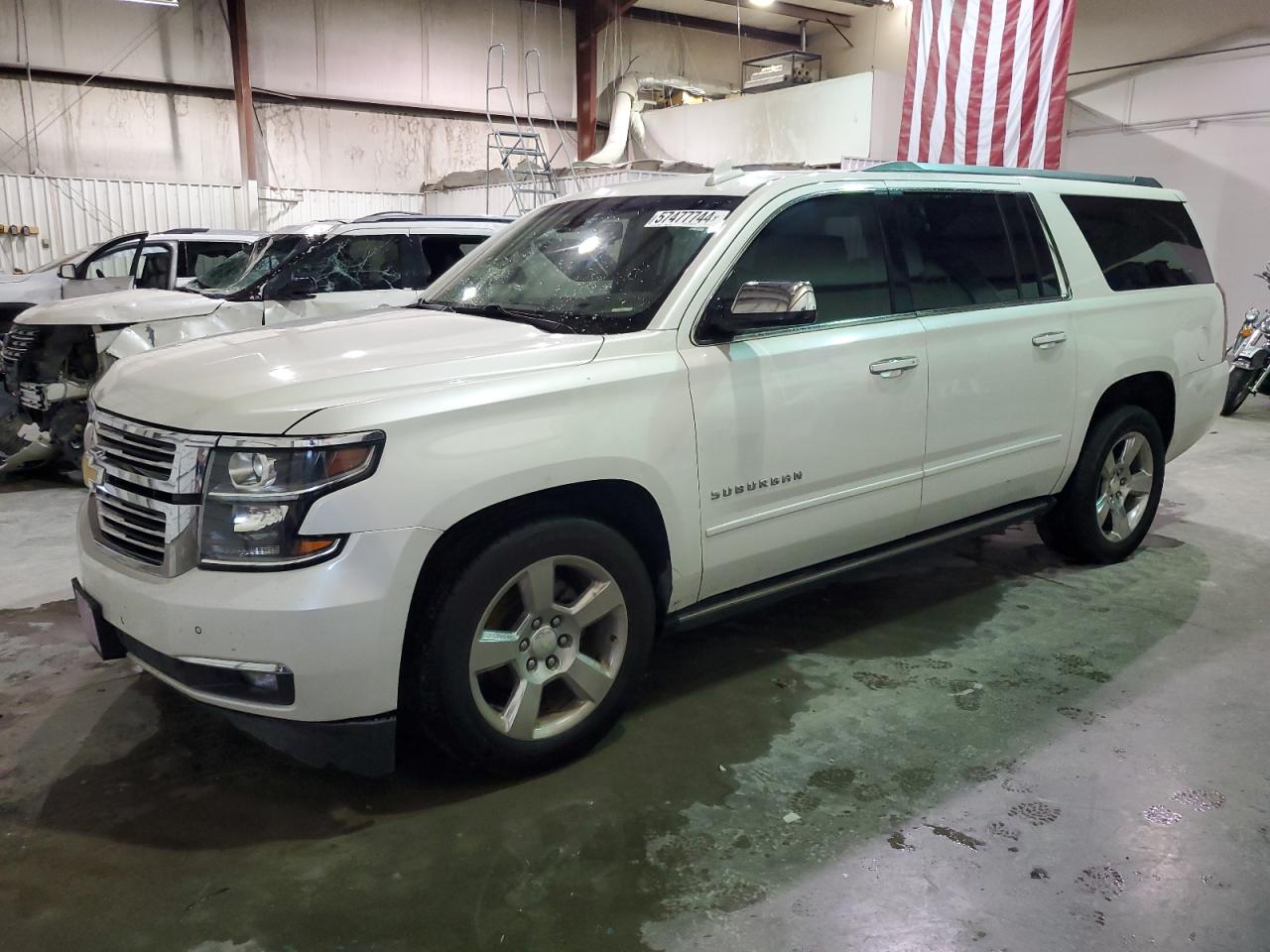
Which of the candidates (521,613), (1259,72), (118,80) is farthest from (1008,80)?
(118,80)

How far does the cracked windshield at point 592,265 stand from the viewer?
314 cm

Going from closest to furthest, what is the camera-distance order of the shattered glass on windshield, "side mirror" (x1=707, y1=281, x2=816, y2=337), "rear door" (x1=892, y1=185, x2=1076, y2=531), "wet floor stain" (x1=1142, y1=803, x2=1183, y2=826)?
"wet floor stain" (x1=1142, y1=803, x2=1183, y2=826) → "side mirror" (x1=707, y1=281, x2=816, y2=337) → "rear door" (x1=892, y1=185, x2=1076, y2=531) → the shattered glass on windshield

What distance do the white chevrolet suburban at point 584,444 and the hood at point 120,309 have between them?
12.8 feet

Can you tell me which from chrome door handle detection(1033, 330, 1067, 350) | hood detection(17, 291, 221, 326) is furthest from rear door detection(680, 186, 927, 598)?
hood detection(17, 291, 221, 326)

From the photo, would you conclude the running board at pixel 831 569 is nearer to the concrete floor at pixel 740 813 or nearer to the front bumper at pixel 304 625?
the concrete floor at pixel 740 813

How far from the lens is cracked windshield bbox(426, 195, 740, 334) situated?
3141 millimetres

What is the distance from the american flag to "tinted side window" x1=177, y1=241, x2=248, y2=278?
277 inches

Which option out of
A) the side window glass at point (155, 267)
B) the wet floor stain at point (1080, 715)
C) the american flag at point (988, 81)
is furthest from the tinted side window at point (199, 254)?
the wet floor stain at point (1080, 715)

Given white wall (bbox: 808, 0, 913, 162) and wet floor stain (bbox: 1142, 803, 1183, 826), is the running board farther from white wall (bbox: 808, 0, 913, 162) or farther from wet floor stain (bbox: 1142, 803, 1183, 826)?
white wall (bbox: 808, 0, 913, 162)

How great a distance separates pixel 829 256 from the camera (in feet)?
11.4

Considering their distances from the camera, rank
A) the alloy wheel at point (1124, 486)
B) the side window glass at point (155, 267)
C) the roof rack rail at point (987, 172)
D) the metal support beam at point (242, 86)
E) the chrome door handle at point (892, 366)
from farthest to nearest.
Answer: the metal support beam at point (242, 86) < the side window glass at point (155, 267) < the alloy wheel at point (1124, 486) < the roof rack rail at point (987, 172) < the chrome door handle at point (892, 366)

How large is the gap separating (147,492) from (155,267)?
8457 millimetres

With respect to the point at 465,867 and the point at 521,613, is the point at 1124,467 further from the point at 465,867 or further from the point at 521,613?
the point at 465,867

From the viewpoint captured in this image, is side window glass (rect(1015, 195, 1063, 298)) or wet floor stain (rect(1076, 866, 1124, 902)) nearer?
wet floor stain (rect(1076, 866, 1124, 902))
